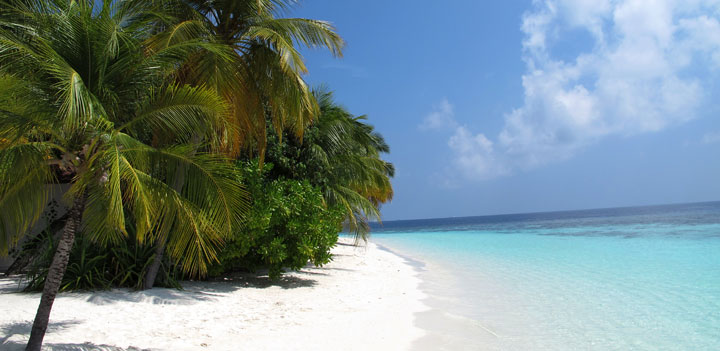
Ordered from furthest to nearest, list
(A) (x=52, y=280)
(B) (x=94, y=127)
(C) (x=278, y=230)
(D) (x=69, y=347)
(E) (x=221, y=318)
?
1. (C) (x=278, y=230)
2. (E) (x=221, y=318)
3. (D) (x=69, y=347)
4. (A) (x=52, y=280)
5. (B) (x=94, y=127)

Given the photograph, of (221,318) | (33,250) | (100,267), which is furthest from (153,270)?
(33,250)

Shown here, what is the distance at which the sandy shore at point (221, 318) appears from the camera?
467 centimetres

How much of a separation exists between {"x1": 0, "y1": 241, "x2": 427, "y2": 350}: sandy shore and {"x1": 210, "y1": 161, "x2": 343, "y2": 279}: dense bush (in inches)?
20.5

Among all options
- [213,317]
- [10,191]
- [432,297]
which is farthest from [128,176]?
[432,297]

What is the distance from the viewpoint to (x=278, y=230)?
8.48 meters

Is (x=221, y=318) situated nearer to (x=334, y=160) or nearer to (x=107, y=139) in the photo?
(x=107, y=139)

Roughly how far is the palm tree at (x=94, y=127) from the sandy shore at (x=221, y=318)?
3.32ft

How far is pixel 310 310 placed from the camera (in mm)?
6547

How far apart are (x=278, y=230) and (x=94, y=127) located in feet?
16.4

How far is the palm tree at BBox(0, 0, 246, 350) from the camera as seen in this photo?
11.8 feet

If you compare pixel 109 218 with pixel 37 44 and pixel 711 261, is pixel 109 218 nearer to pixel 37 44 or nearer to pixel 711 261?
pixel 37 44

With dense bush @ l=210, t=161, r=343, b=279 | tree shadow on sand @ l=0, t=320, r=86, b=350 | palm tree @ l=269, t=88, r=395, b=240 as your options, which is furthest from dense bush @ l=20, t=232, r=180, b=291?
palm tree @ l=269, t=88, r=395, b=240

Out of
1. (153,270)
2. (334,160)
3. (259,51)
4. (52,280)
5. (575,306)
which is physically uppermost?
(259,51)

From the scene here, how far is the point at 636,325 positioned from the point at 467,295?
2.94 meters
